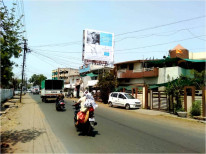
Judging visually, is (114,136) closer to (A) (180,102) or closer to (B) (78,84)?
(A) (180,102)

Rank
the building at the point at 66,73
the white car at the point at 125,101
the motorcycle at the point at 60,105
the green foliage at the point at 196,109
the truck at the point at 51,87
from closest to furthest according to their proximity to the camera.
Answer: the green foliage at the point at 196,109
the motorcycle at the point at 60,105
the white car at the point at 125,101
the truck at the point at 51,87
the building at the point at 66,73

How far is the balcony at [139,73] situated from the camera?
1172 inches

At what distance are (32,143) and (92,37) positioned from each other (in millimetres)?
27487

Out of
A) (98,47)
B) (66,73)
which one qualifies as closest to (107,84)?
(98,47)

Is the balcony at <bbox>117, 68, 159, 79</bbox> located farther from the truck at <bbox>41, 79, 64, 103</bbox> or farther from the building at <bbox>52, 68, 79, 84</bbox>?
the building at <bbox>52, 68, 79, 84</bbox>

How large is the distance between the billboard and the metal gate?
15.4 meters

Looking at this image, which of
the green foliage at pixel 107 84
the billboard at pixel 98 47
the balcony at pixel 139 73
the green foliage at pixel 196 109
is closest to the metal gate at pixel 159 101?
the green foliage at pixel 196 109

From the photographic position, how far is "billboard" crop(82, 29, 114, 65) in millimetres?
32000

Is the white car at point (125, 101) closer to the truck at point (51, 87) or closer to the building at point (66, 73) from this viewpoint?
the truck at point (51, 87)

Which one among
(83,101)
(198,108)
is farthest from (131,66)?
(83,101)

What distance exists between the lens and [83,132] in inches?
324

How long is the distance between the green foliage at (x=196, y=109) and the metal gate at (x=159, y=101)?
11.5 ft

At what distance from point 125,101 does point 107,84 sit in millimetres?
8385

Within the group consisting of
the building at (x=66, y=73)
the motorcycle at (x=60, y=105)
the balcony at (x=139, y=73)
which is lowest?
the motorcycle at (x=60, y=105)
